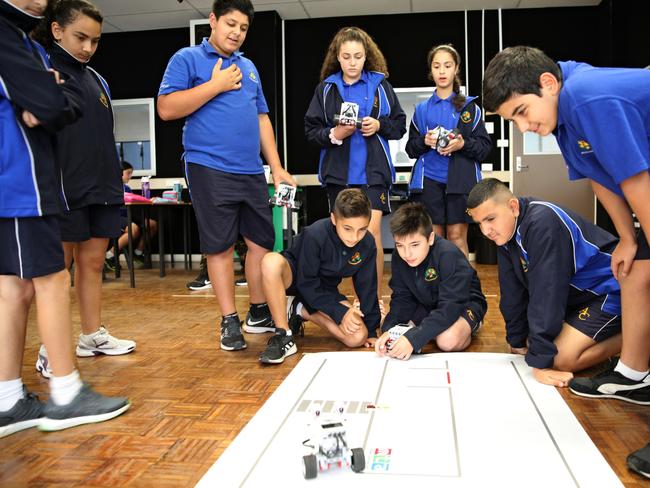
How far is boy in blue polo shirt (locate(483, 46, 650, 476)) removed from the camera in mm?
1199

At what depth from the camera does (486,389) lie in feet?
5.39

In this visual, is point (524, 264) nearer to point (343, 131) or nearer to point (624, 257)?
point (624, 257)

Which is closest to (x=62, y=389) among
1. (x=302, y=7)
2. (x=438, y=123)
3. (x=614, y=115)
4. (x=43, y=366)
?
(x=43, y=366)

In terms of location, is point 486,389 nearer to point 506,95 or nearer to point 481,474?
point 481,474

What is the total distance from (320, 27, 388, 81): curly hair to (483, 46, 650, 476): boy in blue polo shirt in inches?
52.5

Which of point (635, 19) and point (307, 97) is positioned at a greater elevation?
point (635, 19)

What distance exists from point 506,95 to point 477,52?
5.05 meters

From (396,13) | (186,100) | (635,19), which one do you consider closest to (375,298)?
(186,100)

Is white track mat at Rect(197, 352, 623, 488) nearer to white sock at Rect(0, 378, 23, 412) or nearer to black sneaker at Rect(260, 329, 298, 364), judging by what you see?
black sneaker at Rect(260, 329, 298, 364)

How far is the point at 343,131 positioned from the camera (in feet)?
8.56

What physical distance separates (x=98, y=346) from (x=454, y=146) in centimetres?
189

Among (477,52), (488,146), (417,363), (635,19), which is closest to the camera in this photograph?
(417,363)

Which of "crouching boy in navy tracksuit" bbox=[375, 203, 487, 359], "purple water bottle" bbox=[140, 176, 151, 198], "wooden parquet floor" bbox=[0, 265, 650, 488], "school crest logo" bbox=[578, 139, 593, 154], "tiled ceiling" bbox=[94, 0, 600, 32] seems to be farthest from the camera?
"purple water bottle" bbox=[140, 176, 151, 198]

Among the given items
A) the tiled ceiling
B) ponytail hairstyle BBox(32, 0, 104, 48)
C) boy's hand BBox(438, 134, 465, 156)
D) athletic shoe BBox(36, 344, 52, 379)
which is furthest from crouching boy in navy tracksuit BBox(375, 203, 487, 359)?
the tiled ceiling
